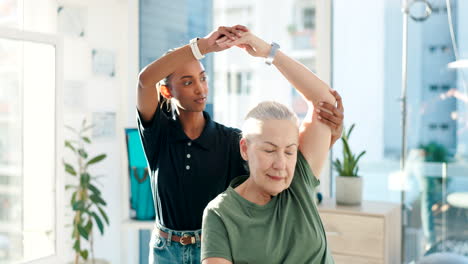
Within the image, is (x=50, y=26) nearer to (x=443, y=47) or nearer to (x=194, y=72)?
(x=194, y=72)

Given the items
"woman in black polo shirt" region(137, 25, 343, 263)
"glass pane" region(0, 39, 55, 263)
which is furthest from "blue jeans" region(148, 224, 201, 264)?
"glass pane" region(0, 39, 55, 263)

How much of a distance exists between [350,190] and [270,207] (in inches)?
71.3

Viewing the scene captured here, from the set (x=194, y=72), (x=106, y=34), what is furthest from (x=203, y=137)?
(x=106, y=34)

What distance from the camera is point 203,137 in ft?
5.77

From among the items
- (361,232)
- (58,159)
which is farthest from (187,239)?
(361,232)

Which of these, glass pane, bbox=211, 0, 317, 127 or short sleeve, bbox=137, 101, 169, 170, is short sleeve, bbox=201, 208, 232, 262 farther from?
glass pane, bbox=211, 0, 317, 127

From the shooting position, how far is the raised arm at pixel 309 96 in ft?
4.69

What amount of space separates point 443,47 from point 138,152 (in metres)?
2.01

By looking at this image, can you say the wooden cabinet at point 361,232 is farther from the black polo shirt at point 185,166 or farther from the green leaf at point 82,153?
the green leaf at point 82,153

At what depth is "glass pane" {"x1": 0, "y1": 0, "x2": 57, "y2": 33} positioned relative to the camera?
2.98 meters

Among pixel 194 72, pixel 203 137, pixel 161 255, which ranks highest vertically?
pixel 194 72

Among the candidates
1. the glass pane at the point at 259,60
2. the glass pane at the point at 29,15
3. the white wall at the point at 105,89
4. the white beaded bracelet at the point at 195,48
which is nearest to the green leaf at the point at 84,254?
the white wall at the point at 105,89

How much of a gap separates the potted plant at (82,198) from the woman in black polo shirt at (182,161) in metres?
1.75

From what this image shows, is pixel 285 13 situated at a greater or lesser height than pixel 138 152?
greater
